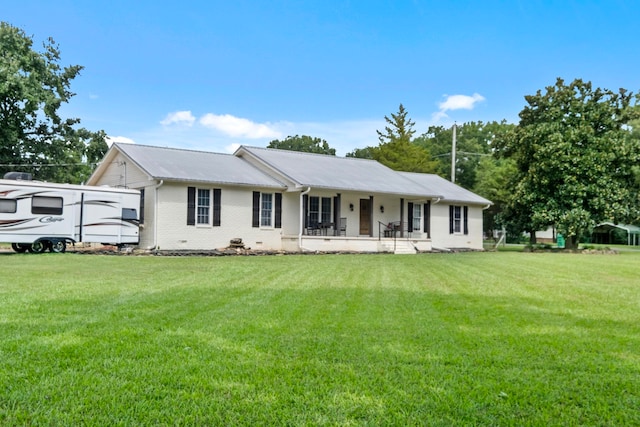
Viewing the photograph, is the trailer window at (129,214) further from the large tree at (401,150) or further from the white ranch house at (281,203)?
the large tree at (401,150)

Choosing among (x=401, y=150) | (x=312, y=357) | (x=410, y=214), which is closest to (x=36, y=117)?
(x=410, y=214)

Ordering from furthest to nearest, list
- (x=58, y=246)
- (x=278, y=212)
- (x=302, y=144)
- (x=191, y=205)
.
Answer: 1. (x=302, y=144)
2. (x=278, y=212)
3. (x=191, y=205)
4. (x=58, y=246)

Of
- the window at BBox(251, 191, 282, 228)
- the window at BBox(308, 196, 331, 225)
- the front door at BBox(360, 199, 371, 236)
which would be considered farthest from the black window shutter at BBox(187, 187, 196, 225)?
the front door at BBox(360, 199, 371, 236)

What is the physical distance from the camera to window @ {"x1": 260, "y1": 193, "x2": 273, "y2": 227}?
20.9m

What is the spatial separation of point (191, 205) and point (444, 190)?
1388 cm

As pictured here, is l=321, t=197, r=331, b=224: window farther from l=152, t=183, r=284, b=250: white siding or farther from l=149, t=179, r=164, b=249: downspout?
l=149, t=179, r=164, b=249: downspout

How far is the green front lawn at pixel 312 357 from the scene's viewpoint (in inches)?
117

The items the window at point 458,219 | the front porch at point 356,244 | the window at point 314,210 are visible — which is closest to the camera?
the front porch at point 356,244

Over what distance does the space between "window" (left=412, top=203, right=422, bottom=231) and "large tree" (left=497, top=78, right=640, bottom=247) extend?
557 cm

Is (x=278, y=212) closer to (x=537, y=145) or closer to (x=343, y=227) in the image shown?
(x=343, y=227)

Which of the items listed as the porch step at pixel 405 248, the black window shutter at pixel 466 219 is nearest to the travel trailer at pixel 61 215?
the porch step at pixel 405 248

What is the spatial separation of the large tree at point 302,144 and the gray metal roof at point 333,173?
3528 centimetres

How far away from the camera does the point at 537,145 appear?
84.9ft

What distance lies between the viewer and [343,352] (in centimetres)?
422
